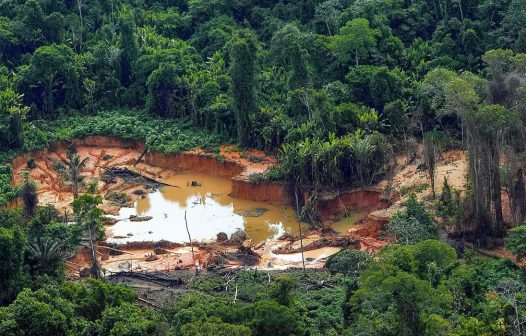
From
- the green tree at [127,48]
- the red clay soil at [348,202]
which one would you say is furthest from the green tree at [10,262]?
the green tree at [127,48]

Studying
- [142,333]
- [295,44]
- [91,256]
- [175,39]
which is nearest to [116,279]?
[91,256]

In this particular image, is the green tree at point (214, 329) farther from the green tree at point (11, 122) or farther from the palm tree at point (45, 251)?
the green tree at point (11, 122)

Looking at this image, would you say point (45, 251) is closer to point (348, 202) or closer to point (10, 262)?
point (10, 262)

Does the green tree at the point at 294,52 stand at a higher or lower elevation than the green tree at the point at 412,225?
higher

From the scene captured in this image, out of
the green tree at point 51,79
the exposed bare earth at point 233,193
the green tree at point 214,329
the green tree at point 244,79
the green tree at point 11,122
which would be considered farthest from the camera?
the green tree at point 51,79

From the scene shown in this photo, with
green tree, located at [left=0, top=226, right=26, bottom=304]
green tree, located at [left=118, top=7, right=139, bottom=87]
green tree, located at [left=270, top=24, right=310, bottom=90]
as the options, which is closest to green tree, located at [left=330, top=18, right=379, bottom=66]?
green tree, located at [left=270, top=24, right=310, bottom=90]

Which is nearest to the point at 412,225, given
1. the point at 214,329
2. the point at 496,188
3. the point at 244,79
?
the point at 496,188
